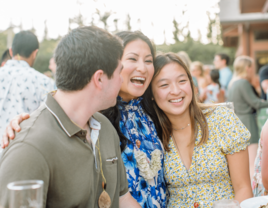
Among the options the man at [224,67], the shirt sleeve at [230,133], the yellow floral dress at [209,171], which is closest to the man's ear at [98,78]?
the yellow floral dress at [209,171]

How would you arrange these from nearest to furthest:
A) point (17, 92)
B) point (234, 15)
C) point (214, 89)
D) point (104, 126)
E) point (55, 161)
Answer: point (55, 161) < point (104, 126) < point (17, 92) < point (214, 89) < point (234, 15)

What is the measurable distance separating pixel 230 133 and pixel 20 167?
168 centimetres

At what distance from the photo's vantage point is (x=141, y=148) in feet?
7.40

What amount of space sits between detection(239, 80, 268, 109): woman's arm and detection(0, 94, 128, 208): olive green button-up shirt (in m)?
4.58

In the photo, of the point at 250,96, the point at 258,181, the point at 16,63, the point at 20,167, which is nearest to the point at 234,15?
the point at 250,96


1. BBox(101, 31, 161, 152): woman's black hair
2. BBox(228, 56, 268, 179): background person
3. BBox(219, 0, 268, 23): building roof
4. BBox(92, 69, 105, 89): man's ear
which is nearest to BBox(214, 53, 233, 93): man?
BBox(228, 56, 268, 179): background person

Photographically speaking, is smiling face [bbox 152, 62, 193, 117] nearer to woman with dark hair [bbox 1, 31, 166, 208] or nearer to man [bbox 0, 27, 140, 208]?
woman with dark hair [bbox 1, 31, 166, 208]

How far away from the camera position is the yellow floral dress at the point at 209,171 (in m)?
2.27

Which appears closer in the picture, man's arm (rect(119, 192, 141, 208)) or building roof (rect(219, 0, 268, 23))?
man's arm (rect(119, 192, 141, 208))

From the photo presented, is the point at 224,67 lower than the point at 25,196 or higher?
lower

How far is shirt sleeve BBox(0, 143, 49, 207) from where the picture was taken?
1.20m

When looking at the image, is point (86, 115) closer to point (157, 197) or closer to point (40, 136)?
point (40, 136)

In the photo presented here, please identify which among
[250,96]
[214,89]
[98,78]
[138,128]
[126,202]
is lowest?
[214,89]

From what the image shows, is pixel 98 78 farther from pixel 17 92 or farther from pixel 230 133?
pixel 17 92
